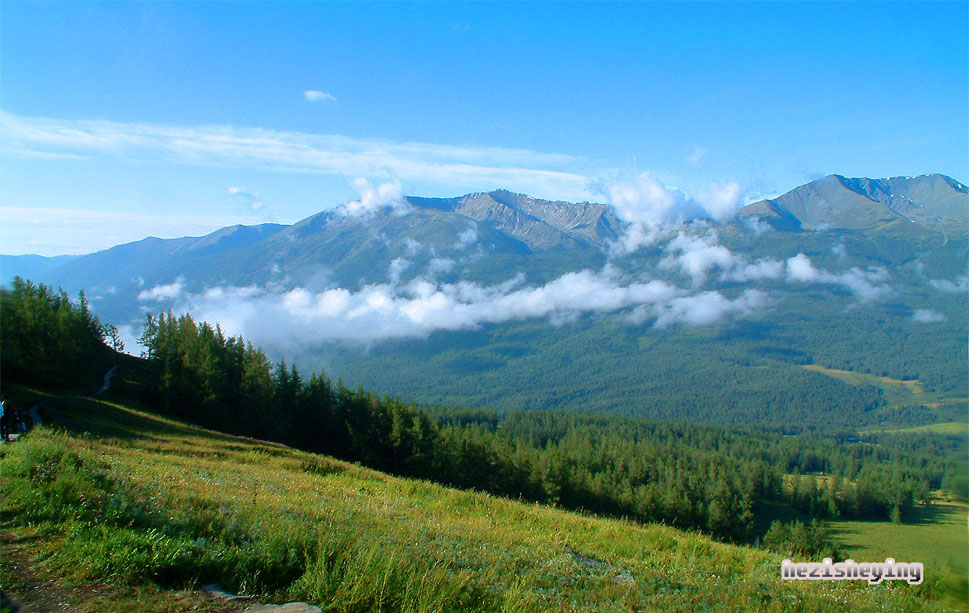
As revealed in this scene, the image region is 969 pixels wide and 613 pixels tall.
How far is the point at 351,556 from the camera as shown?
700 centimetres

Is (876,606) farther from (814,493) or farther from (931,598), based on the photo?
(814,493)

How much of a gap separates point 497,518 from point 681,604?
26.2 ft

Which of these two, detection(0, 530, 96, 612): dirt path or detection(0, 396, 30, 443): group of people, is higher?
detection(0, 530, 96, 612): dirt path

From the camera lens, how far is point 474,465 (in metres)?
56.2

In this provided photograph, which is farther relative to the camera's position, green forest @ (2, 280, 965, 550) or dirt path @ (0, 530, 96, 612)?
green forest @ (2, 280, 965, 550)

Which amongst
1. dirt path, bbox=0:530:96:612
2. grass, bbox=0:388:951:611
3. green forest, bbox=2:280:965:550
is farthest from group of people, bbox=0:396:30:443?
green forest, bbox=2:280:965:550

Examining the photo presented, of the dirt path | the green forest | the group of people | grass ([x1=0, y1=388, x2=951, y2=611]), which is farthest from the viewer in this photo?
the green forest

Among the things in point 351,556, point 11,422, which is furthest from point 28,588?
point 11,422

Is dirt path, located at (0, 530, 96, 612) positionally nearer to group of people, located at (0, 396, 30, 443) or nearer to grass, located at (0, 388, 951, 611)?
grass, located at (0, 388, 951, 611)

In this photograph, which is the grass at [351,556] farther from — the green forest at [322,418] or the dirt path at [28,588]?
the green forest at [322,418]

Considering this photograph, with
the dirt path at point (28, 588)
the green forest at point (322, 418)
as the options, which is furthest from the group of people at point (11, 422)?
the green forest at point (322, 418)

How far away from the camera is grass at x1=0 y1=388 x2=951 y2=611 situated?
6.38m

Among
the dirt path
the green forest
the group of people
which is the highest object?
the dirt path

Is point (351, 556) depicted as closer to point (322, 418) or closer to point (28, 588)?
point (28, 588)
